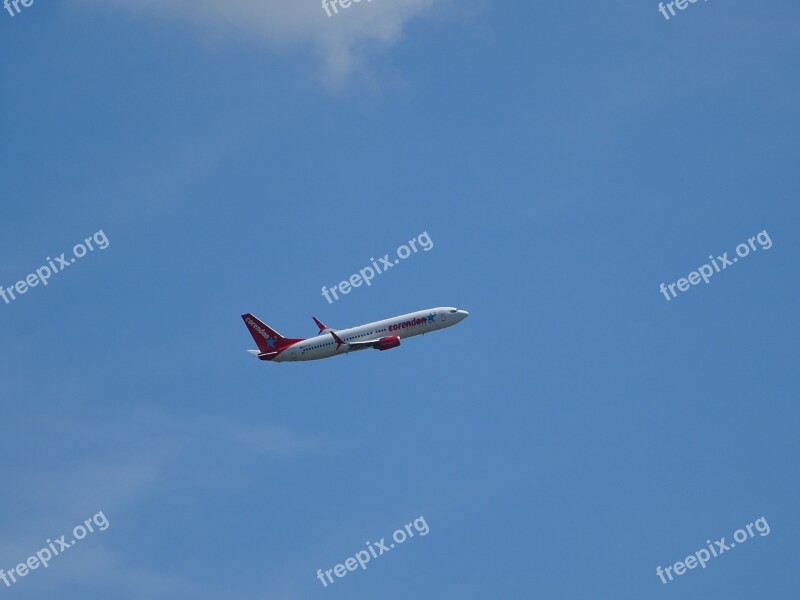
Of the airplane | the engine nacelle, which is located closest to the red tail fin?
the airplane

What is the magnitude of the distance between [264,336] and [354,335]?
1604cm

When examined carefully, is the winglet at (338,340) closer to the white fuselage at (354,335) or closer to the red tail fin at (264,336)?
the white fuselage at (354,335)

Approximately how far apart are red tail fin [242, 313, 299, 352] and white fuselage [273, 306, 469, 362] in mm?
1953

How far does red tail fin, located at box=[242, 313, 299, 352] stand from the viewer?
181 meters

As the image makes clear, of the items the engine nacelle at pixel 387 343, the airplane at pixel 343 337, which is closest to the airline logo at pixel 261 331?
the airplane at pixel 343 337

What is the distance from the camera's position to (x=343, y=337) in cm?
17825

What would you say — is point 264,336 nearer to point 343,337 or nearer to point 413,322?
point 343,337

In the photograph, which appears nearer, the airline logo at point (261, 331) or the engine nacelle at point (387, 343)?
the engine nacelle at point (387, 343)

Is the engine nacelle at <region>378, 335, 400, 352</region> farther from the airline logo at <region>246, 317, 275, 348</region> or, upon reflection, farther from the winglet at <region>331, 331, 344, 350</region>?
the airline logo at <region>246, 317, 275, 348</region>

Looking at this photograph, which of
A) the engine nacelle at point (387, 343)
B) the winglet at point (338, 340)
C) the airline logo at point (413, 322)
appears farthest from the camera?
the airline logo at point (413, 322)

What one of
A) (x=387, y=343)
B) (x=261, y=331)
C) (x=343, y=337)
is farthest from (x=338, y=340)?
(x=261, y=331)

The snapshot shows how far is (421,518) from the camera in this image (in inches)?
6009

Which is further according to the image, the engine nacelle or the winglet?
the winglet

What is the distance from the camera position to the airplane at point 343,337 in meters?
178
